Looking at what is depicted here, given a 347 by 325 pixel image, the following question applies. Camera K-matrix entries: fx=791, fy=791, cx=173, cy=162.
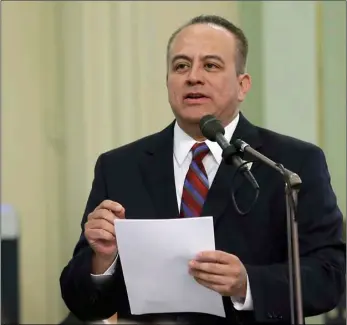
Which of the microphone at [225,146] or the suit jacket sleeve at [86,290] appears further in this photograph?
the suit jacket sleeve at [86,290]

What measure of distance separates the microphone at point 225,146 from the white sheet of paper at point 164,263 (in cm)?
19

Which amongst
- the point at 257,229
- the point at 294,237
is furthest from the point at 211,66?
the point at 294,237

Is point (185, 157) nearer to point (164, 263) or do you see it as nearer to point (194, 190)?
point (194, 190)

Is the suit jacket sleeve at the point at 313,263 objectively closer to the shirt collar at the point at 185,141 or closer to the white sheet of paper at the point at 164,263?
the white sheet of paper at the point at 164,263

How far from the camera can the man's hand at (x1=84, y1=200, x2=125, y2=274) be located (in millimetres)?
2102

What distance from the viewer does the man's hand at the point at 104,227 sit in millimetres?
2102

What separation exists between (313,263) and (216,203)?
330 millimetres

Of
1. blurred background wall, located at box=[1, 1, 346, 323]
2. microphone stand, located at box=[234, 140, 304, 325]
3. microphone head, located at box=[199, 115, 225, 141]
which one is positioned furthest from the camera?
blurred background wall, located at box=[1, 1, 346, 323]

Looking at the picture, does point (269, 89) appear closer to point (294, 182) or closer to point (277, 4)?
point (277, 4)

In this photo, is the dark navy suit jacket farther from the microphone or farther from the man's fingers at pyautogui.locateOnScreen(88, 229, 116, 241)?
the microphone

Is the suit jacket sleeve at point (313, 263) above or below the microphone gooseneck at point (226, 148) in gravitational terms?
below

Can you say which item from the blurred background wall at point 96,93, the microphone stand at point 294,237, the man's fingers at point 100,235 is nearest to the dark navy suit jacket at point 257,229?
the man's fingers at point 100,235

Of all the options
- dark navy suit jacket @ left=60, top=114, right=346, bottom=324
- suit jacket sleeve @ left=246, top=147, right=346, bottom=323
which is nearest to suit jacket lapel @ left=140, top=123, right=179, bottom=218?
dark navy suit jacket @ left=60, top=114, right=346, bottom=324

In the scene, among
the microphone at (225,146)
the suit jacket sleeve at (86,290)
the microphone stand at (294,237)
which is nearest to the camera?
the microphone stand at (294,237)
